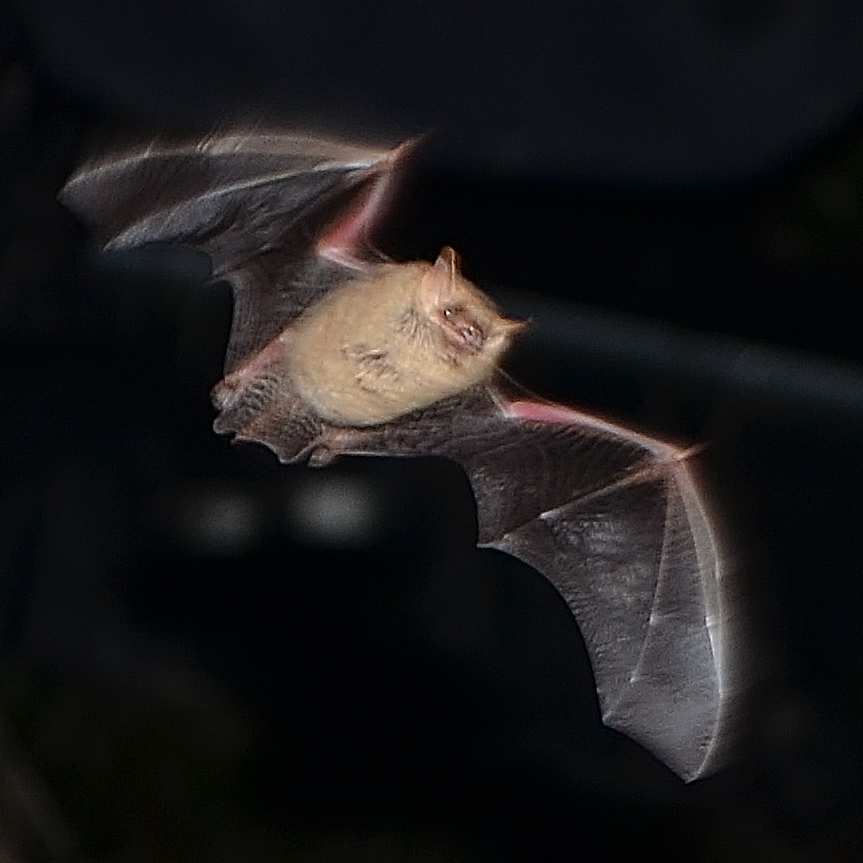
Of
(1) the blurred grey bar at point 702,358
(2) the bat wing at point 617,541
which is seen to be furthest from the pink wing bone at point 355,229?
(1) the blurred grey bar at point 702,358

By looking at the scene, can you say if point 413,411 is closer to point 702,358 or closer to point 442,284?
point 442,284

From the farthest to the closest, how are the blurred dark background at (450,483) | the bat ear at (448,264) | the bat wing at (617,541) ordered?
the blurred dark background at (450,483) < the bat wing at (617,541) < the bat ear at (448,264)

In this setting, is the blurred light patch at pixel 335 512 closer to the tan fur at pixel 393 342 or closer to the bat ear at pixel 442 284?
the tan fur at pixel 393 342

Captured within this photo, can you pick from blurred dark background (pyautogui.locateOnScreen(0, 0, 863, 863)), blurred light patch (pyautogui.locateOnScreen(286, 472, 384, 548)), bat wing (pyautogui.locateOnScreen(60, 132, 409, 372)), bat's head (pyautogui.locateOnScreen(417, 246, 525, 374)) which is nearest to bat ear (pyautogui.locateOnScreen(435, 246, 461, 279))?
bat's head (pyautogui.locateOnScreen(417, 246, 525, 374))

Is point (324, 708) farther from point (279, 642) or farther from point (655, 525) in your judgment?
point (655, 525)

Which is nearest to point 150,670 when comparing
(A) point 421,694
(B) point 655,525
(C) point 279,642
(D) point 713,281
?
(C) point 279,642

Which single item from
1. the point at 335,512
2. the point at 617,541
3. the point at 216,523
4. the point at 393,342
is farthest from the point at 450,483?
the point at 393,342
